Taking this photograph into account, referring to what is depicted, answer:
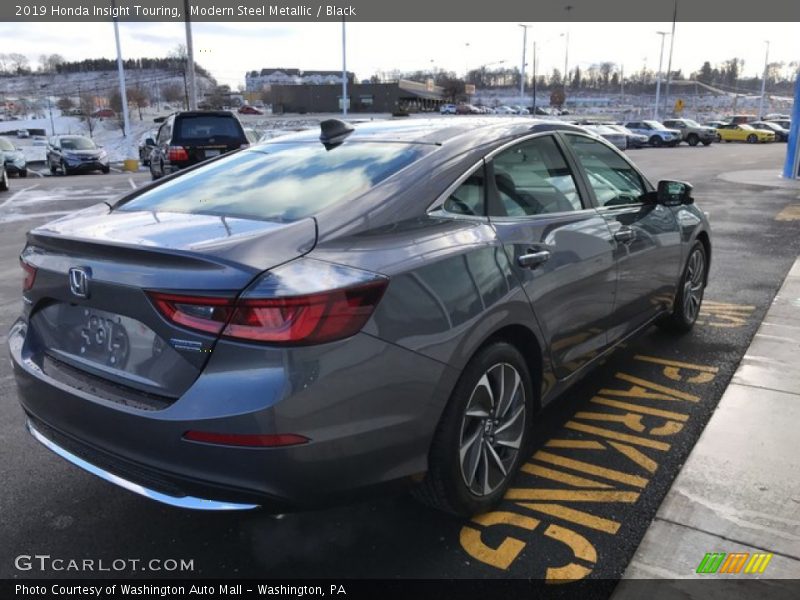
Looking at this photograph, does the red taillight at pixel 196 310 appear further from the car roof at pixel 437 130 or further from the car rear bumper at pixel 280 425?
the car roof at pixel 437 130

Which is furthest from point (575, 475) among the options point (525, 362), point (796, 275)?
point (796, 275)

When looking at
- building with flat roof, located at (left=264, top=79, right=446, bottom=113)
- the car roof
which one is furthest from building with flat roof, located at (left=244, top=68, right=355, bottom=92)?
the car roof

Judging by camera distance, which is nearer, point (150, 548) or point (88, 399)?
point (88, 399)

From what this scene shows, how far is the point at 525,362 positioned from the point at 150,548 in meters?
1.77

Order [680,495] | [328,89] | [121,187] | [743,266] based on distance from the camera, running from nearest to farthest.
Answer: [680,495] → [743,266] → [121,187] → [328,89]

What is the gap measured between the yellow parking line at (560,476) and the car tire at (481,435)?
0.23 meters

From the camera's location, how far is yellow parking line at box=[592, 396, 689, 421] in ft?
12.5

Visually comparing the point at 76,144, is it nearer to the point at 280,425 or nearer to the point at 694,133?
the point at 280,425

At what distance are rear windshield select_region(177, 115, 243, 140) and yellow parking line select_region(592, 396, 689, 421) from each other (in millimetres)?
11348

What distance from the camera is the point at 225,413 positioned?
2057mm

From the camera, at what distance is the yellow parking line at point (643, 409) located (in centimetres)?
381

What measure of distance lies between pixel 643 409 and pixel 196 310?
282cm

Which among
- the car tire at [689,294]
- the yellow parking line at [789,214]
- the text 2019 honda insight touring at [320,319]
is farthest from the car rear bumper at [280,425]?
the yellow parking line at [789,214]

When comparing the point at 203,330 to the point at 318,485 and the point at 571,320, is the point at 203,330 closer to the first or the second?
the point at 318,485
